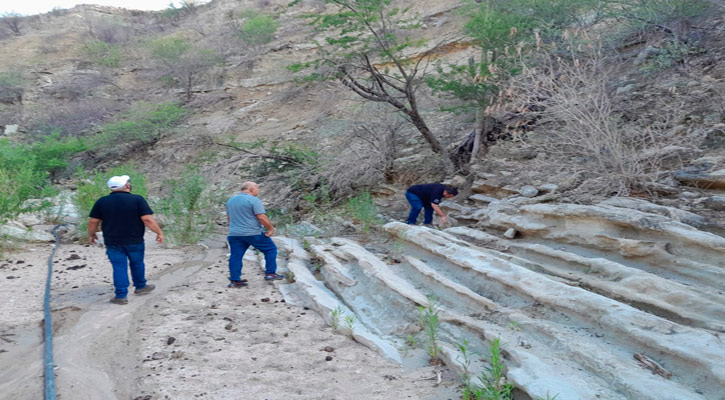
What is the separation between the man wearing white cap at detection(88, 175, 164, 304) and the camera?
183 inches

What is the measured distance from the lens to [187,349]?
3484mm

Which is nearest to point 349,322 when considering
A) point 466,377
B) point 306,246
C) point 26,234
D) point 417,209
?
point 466,377

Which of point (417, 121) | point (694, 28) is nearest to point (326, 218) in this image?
point (417, 121)

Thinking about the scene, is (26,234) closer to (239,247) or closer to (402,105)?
(239,247)

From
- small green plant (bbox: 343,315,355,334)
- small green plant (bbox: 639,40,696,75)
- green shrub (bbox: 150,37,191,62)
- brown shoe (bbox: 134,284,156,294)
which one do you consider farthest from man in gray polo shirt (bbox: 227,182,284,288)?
green shrub (bbox: 150,37,191,62)

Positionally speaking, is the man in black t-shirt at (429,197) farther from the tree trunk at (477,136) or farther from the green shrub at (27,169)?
the green shrub at (27,169)

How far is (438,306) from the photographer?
415cm

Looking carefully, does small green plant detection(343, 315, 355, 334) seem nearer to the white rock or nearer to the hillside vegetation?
the hillside vegetation

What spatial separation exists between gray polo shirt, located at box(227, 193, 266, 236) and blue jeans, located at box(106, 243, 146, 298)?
98 cm

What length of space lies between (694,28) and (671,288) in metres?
7.84

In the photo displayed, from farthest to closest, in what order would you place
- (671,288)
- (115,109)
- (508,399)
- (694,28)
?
(115,109), (694,28), (671,288), (508,399)

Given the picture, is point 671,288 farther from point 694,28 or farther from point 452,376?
point 694,28

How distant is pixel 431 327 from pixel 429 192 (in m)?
4.62

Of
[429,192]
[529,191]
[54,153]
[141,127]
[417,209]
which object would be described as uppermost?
[141,127]
